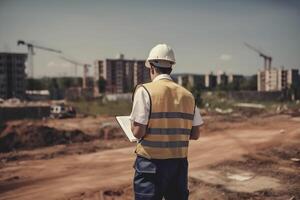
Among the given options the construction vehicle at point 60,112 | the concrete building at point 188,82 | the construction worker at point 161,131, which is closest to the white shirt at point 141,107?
the construction worker at point 161,131

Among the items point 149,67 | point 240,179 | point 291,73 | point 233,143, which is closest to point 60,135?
point 233,143

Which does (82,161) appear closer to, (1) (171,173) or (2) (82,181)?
(2) (82,181)

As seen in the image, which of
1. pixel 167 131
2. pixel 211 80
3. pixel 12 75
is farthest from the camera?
pixel 211 80

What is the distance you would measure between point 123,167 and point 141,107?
6916mm

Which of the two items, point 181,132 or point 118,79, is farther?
point 118,79

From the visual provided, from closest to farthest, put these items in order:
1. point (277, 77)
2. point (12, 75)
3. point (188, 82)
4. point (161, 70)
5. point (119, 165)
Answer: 1. point (161, 70)
2. point (119, 165)
3. point (188, 82)
4. point (12, 75)
5. point (277, 77)

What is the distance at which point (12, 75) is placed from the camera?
6562 centimetres

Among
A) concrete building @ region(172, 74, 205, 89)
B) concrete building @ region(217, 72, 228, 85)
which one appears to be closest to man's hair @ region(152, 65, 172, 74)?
concrete building @ region(172, 74, 205, 89)

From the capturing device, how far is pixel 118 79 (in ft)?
331

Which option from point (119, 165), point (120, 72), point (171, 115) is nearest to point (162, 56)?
point (171, 115)

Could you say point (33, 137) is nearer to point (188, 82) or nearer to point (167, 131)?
point (167, 131)

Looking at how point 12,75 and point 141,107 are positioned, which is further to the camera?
point 12,75

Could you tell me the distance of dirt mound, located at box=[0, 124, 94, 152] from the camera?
13.6 meters

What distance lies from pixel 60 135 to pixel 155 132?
13.1 m
